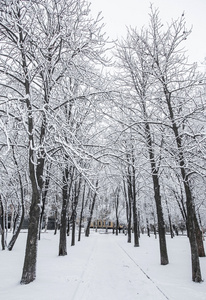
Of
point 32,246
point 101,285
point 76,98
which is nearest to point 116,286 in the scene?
point 101,285

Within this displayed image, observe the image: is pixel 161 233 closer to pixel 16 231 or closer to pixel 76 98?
pixel 76 98

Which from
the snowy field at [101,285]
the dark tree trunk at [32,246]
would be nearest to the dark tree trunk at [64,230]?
the snowy field at [101,285]

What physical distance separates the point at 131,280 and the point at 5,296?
12.1ft

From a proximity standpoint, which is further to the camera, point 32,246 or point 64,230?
point 64,230

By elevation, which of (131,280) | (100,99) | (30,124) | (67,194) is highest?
(100,99)

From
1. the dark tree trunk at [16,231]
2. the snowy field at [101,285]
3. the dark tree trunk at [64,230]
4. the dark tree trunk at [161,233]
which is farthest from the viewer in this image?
the dark tree trunk at [16,231]

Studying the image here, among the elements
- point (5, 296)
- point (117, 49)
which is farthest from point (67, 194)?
point (117, 49)

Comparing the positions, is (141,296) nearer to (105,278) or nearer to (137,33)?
(105,278)

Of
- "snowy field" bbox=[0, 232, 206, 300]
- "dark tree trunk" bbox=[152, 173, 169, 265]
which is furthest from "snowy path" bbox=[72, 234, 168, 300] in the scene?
"dark tree trunk" bbox=[152, 173, 169, 265]

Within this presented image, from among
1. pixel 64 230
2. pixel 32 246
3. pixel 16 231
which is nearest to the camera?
pixel 32 246

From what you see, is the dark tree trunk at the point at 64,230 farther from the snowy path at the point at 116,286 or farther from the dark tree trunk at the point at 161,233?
the dark tree trunk at the point at 161,233

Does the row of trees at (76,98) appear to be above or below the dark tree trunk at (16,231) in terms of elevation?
above

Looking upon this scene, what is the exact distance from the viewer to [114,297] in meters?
4.68

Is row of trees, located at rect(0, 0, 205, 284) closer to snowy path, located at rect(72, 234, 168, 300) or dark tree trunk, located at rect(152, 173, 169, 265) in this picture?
dark tree trunk, located at rect(152, 173, 169, 265)
